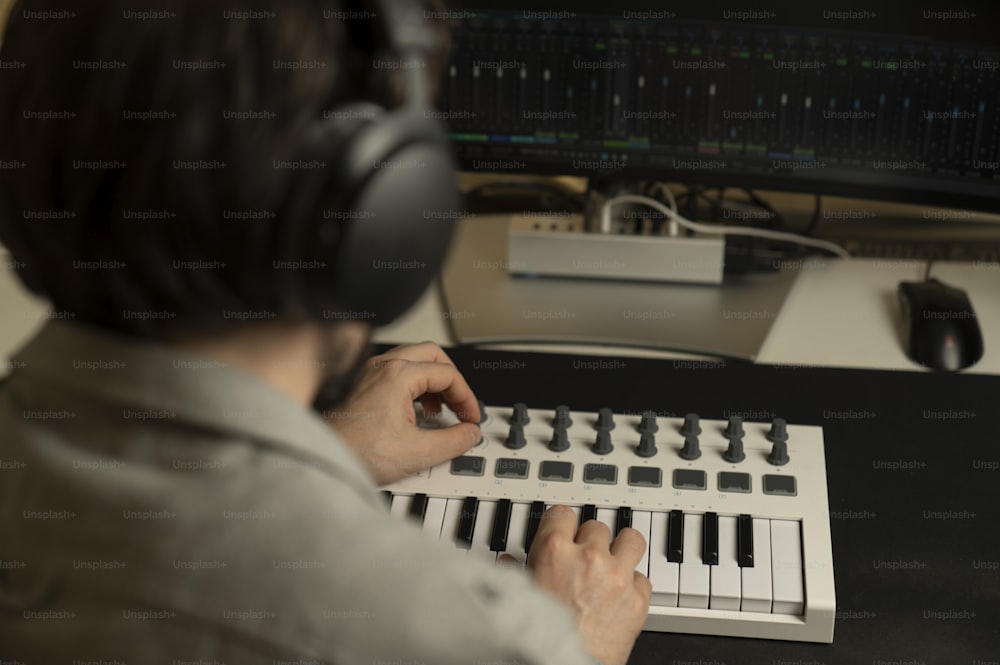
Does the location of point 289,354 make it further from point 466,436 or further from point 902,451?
point 902,451

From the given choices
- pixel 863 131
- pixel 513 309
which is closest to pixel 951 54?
pixel 863 131

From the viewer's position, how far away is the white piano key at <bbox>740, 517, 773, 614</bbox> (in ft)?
2.84

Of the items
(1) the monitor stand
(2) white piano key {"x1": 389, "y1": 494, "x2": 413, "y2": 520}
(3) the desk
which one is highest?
(2) white piano key {"x1": 389, "y1": 494, "x2": 413, "y2": 520}

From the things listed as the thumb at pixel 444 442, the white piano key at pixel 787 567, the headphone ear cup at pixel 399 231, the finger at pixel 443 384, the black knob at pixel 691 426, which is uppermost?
the headphone ear cup at pixel 399 231

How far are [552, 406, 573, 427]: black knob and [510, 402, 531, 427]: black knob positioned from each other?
1.1 inches

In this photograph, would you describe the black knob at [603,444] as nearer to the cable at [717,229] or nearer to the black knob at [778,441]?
the black knob at [778,441]

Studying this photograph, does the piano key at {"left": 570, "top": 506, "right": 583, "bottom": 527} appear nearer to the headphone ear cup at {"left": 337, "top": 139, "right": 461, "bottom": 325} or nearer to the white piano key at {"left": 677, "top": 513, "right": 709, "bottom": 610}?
the white piano key at {"left": 677, "top": 513, "right": 709, "bottom": 610}

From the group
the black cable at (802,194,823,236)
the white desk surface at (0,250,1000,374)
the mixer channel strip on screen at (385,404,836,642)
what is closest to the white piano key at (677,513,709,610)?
the mixer channel strip on screen at (385,404,836,642)

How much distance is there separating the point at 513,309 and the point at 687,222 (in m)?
0.23

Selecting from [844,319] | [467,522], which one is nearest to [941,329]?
[844,319]

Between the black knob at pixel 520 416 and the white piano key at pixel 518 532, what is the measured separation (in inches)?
4.1

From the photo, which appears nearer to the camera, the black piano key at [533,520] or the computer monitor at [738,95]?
the black piano key at [533,520]

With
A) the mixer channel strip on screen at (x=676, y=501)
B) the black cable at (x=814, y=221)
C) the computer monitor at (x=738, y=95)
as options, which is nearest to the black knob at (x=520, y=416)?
the mixer channel strip on screen at (x=676, y=501)

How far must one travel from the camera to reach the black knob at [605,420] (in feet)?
3.39
